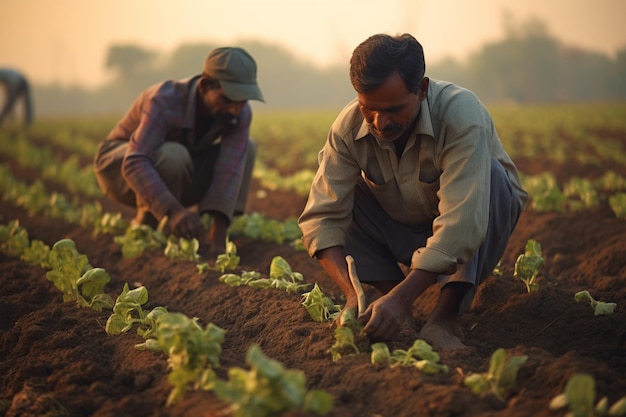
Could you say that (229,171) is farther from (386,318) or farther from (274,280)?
(386,318)

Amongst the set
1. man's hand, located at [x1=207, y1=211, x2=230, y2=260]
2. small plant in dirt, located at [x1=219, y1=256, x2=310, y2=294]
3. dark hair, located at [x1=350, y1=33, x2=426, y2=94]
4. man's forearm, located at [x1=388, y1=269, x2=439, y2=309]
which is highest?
dark hair, located at [x1=350, y1=33, x2=426, y2=94]

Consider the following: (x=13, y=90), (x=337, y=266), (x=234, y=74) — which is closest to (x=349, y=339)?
(x=337, y=266)

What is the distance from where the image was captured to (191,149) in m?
6.05

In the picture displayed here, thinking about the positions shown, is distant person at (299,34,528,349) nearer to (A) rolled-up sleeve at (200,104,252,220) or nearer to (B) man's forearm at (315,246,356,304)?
(B) man's forearm at (315,246,356,304)

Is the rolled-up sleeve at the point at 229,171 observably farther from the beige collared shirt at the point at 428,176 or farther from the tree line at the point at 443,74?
the tree line at the point at 443,74

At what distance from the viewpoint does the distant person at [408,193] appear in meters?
3.29

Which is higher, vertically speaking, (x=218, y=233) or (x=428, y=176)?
(x=428, y=176)

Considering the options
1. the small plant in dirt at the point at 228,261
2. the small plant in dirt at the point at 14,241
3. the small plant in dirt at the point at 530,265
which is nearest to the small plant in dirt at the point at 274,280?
the small plant in dirt at the point at 228,261

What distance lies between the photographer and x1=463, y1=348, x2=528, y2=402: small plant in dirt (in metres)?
2.73

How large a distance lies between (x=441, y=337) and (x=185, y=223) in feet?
7.76

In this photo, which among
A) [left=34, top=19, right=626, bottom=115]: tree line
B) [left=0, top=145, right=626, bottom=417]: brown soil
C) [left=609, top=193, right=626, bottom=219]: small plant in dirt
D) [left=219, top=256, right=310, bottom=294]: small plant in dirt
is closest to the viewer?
[left=0, top=145, right=626, bottom=417]: brown soil

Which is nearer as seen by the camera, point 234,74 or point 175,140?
point 234,74

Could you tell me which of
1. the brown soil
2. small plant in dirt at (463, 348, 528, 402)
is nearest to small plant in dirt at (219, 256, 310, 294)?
the brown soil

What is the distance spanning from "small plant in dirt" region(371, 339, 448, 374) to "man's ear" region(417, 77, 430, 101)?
1024mm
